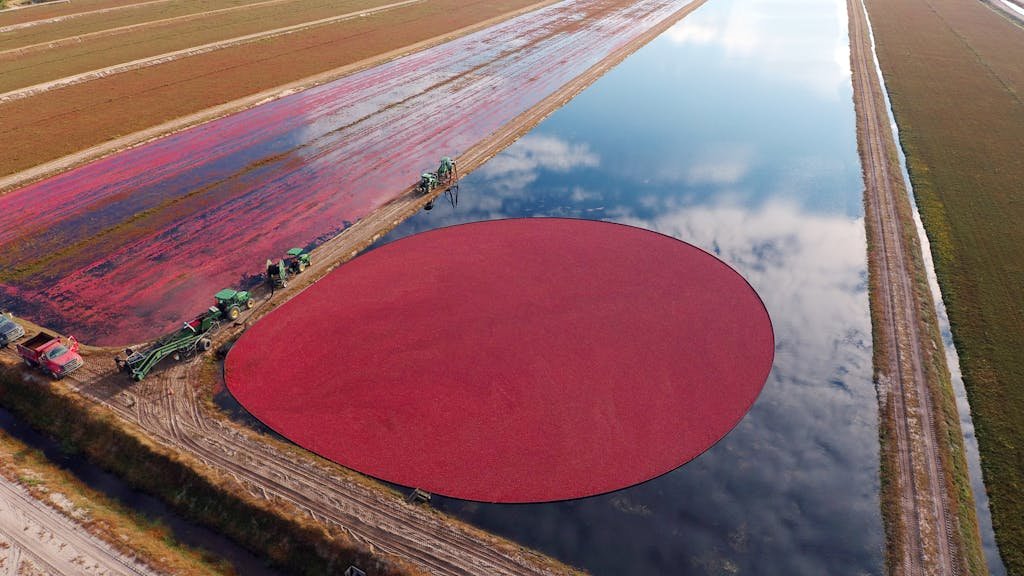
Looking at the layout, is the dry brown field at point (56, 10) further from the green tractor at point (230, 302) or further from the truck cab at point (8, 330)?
the green tractor at point (230, 302)

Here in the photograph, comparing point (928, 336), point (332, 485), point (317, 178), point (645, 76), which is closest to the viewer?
point (332, 485)

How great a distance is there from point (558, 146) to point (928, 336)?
31.9 metres

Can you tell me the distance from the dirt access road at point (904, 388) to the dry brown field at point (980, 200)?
5.42 feet

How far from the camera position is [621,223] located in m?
39.1

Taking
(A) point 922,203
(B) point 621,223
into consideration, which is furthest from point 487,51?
(A) point 922,203

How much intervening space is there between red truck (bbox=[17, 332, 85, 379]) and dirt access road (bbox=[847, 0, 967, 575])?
1356 inches

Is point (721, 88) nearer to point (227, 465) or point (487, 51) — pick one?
point (487, 51)

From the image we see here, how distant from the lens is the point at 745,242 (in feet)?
123

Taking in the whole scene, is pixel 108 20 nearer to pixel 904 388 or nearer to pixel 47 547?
pixel 47 547

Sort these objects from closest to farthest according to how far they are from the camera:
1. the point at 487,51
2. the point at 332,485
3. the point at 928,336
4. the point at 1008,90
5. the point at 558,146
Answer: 1. the point at 332,485
2. the point at 928,336
3. the point at 558,146
4. the point at 1008,90
5. the point at 487,51

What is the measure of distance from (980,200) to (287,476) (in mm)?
48826

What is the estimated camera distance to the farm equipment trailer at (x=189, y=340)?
26344 millimetres

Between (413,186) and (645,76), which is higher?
(645,76)

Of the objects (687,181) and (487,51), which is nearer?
(687,181)
